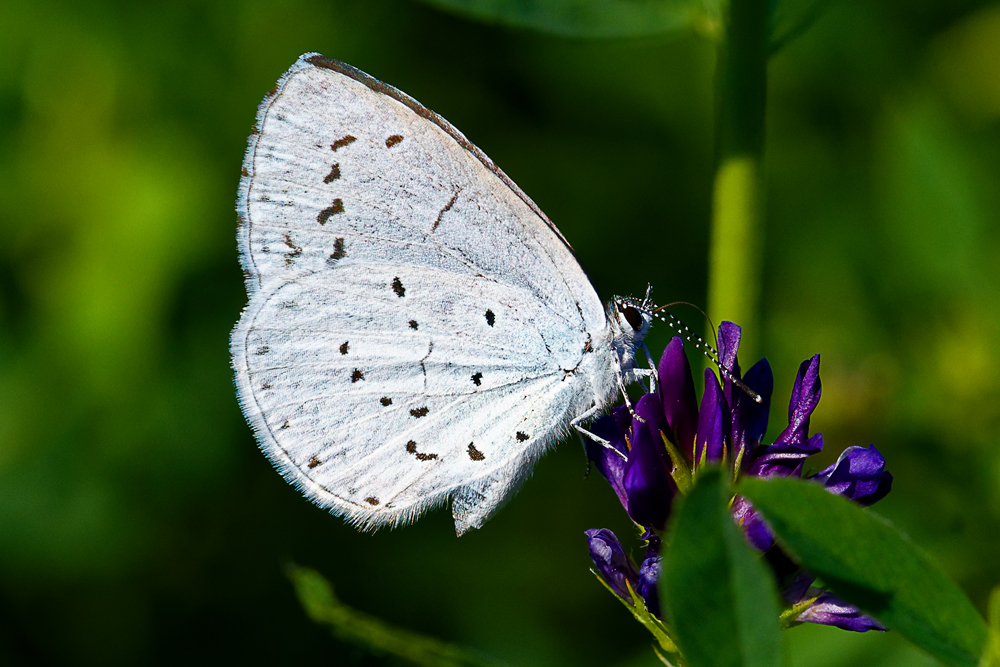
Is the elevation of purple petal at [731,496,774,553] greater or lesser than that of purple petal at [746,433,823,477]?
lesser

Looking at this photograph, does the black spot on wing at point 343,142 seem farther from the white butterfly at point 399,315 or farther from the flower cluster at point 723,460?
the flower cluster at point 723,460

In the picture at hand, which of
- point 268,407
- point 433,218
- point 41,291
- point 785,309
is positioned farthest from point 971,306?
point 41,291

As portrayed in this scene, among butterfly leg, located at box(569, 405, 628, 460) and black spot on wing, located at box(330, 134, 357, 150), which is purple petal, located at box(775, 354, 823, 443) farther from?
black spot on wing, located at box(330, 134, 357, 150)

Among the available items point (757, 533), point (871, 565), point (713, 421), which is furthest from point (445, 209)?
point (871, 565)

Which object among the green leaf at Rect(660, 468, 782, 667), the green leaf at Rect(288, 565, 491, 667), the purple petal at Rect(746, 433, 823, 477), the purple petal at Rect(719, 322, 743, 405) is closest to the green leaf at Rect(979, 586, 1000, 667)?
the green leaf at Rect(660, 468, 782, 667)

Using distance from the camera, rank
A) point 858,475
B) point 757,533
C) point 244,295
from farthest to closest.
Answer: point 244,295, point 858,475, point 757,533

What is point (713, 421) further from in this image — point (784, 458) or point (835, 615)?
point (835, 615)

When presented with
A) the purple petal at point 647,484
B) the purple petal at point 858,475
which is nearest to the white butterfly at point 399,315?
the purple petal at point 647,484
